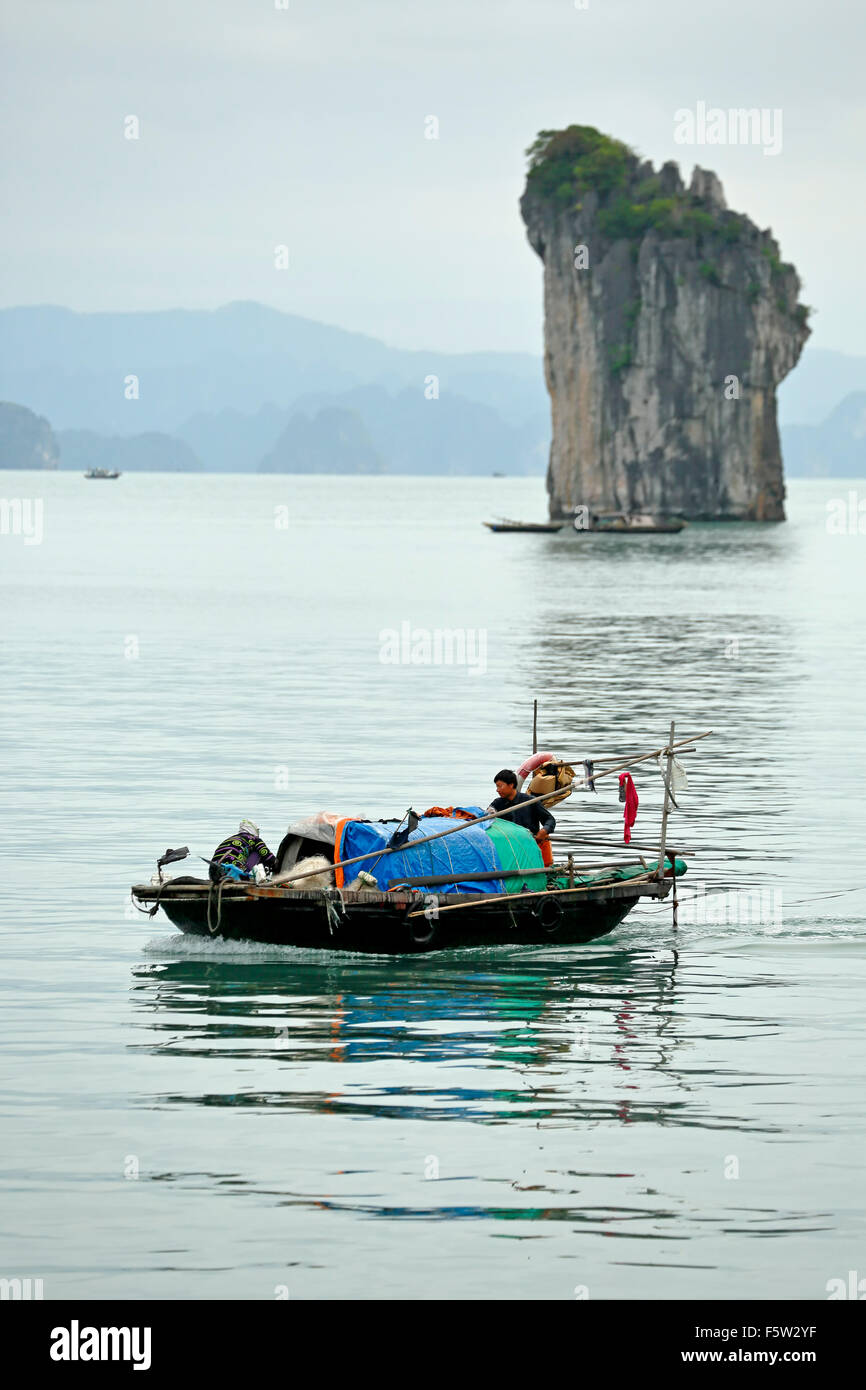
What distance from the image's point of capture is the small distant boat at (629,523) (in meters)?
176

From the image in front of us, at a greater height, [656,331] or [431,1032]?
[656,331]

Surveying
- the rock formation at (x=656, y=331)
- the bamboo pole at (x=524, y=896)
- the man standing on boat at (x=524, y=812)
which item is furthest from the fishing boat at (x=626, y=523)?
the bamboo pole at (x=524, y=896)

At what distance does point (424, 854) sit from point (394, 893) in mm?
713

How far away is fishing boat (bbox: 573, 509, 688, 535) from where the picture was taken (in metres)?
176

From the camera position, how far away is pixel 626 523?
179 metres

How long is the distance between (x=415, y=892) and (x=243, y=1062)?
3.85 m

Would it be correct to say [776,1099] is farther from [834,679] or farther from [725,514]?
[725,514]

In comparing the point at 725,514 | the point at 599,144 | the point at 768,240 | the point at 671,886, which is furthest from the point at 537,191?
the point at 671,886

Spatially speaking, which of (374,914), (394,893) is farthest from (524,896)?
(374,914)

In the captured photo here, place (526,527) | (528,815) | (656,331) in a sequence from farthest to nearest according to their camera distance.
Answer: (656,331)
(526,527)
(528,815)

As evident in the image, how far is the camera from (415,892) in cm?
2147

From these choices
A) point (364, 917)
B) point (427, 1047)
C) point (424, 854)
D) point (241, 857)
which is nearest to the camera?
point (427, 1047)

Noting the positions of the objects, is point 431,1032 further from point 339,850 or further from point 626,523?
point 626,523

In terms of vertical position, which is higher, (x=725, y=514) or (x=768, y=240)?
(x=768, y=240)
